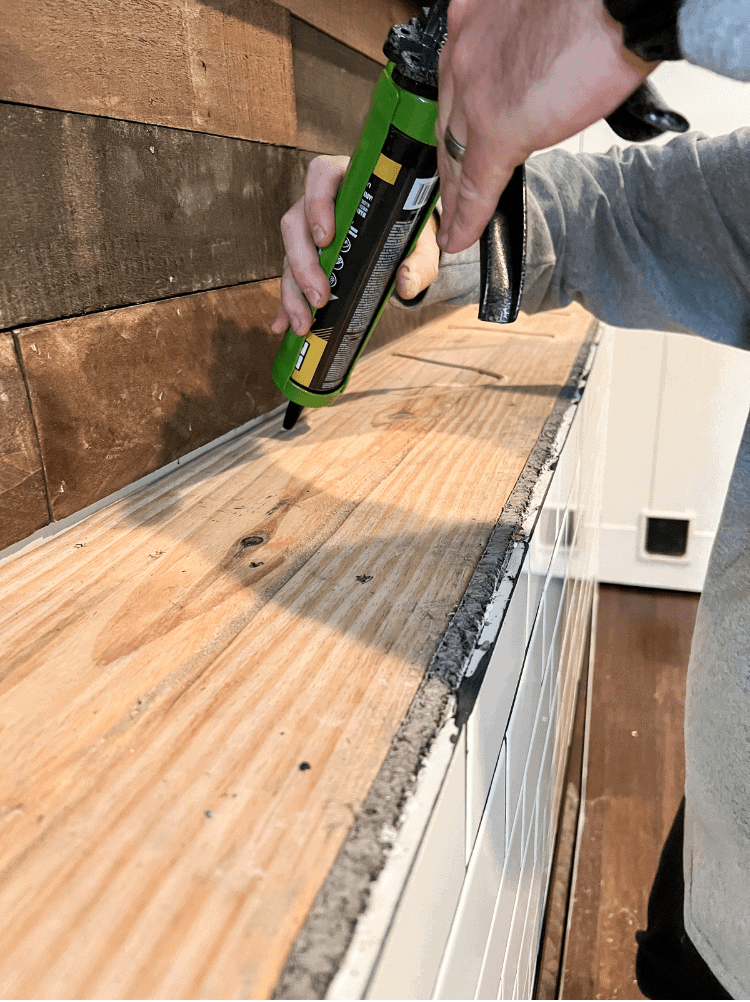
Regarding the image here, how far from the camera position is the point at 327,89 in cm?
83

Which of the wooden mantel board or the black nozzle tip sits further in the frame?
the black nozzle tip

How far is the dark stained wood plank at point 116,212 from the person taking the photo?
16.9 inches

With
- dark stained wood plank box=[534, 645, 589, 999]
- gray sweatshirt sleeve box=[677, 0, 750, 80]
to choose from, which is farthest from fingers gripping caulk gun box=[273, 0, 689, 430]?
dark stained wood plank box=[534, 645, 589, 999]

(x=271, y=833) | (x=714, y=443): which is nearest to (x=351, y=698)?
(x=271, y=833)

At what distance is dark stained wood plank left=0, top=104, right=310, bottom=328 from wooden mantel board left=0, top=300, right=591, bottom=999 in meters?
0.17

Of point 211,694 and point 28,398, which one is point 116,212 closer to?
point 28,398

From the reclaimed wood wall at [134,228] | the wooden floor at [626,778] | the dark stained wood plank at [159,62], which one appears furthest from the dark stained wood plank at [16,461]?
the wooden floor at [626,778]

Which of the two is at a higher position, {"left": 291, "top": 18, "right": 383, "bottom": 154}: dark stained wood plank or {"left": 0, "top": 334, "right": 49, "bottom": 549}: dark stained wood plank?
{"left": 291, "top": 18, "right": 383, "bottom": 154}: dark stained wood plank

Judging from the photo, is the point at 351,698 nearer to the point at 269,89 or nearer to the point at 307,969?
the point at 307,969

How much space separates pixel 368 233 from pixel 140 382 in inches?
8.7

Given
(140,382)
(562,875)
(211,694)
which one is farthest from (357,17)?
(562,875)

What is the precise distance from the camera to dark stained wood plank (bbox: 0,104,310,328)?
1.41ft

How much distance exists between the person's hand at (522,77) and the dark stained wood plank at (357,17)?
1.47 feet

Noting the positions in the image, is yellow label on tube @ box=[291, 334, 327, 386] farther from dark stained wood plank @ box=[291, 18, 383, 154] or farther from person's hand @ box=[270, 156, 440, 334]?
dark stained wood plank @ box=[291, 18, 383, 154]
